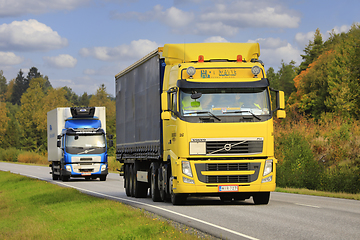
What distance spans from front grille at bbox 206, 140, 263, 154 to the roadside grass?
2463 mm

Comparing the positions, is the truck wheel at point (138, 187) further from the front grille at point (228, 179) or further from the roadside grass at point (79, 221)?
the front grille at point (228, 179)

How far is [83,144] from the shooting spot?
32.0 m

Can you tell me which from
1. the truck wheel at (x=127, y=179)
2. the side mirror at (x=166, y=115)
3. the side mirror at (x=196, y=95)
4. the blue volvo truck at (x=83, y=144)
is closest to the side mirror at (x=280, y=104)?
the side mirror at (x=196, y=95)

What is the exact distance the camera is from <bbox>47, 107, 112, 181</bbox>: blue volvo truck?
3203 centimetres

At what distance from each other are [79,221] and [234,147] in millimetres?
4380

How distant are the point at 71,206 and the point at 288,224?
791 centimetres

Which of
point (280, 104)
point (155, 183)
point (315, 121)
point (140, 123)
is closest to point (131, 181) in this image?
point (140, 123)

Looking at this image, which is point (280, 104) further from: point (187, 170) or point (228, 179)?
point (187, 170)

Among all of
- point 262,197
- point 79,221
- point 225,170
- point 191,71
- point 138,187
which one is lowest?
point 79,221

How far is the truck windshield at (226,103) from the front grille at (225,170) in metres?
1.29

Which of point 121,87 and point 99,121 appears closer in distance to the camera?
point 121,87

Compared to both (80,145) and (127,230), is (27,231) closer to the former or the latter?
(127,230)

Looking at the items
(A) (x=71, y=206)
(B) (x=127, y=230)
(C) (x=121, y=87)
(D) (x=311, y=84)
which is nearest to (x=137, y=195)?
(A) (x=71, y=206)

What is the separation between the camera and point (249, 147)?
14.2 m
